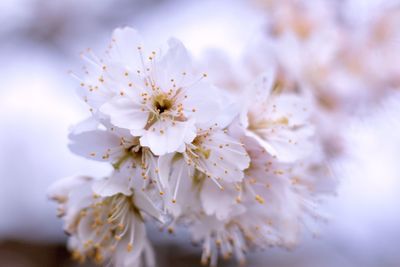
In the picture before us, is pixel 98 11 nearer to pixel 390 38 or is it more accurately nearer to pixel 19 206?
pixel 390 38

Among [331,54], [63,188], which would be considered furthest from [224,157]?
[331,54]

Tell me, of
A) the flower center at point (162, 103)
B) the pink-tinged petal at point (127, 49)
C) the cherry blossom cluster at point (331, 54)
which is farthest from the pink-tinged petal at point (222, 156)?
the cherry blossom cluster at point (331, 54)

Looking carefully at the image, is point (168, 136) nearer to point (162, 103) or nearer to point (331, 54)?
point (162, 103)

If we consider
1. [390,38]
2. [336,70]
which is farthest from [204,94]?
[390,38]

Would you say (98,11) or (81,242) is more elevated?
(98,11)

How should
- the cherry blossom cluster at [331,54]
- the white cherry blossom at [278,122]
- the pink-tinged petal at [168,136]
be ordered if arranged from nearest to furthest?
1. the pink-tinged petal at [168,136]
2. the white cherry blossom at [278,122]
3. the cherry blossom cluster at [331,54]

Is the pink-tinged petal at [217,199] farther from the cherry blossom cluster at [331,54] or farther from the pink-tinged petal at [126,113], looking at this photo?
the cherry blossom cluster at [331,54]

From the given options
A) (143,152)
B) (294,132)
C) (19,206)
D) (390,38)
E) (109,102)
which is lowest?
(19,206)
